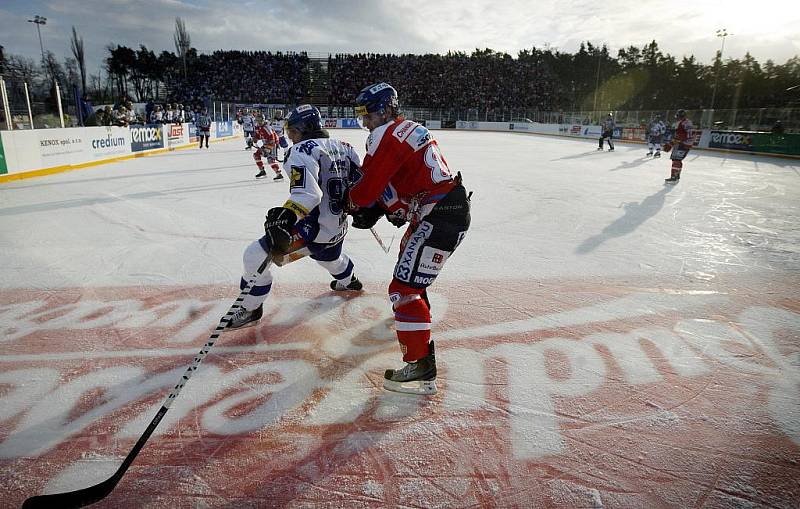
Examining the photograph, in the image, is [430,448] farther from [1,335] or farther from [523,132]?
[523,132]

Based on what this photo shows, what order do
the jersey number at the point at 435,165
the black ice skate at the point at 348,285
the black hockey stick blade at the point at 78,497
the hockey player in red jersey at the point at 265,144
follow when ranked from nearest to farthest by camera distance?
1. the black hockey stick blade at the point at 78,497
2. the jersey number at the point at 435,165
3. the black ice skate at the point at 348,285
4. the hockey player in red jersey at the point at 265,144

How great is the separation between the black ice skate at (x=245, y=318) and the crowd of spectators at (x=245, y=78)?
45.5 m

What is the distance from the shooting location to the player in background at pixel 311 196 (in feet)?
9.54

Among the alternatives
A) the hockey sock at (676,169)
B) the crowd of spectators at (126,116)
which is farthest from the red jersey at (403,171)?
the crowd of spectators at (126,116)

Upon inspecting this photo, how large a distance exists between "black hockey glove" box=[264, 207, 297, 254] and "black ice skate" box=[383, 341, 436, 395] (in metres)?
1.08

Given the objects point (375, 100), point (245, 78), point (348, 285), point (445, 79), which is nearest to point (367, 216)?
point (375, 100)

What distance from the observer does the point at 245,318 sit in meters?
3.50

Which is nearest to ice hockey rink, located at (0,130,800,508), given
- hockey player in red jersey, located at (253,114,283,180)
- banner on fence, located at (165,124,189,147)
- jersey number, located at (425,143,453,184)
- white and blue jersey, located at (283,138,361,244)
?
white and blue jersey, located at (283,138,361,244)

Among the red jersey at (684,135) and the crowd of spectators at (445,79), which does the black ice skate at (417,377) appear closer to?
the red jersey at (684,135)

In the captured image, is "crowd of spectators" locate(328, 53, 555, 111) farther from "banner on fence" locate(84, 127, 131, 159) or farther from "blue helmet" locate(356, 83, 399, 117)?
"blue helmet" locate(356, 83, 399, 117)

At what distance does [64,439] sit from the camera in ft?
7.32

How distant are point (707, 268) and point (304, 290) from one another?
458cm

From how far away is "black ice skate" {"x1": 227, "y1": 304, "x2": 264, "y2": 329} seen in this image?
344cm

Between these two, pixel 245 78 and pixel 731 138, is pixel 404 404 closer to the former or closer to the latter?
pixel 731 138
